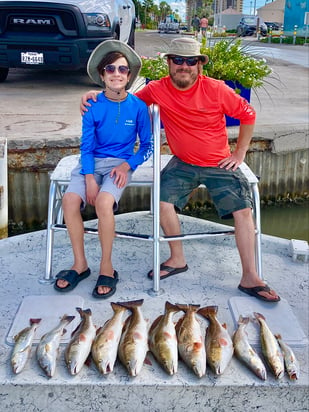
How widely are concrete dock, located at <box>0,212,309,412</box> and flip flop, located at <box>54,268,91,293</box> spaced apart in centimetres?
4

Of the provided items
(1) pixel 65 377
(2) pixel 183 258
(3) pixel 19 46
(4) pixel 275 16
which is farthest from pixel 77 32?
(4) pixel 275 16

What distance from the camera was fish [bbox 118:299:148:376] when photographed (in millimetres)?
2594

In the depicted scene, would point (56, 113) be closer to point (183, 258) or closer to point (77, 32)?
point (77, 32)

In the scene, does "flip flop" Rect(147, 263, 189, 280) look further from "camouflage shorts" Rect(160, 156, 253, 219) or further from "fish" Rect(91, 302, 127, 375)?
→ "fish" Rect(91, 302, 127, 375)

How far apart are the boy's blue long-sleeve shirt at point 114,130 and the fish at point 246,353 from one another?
123cm

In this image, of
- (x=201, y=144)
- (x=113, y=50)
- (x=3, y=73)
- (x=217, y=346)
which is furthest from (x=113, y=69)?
(x=3, y=73)

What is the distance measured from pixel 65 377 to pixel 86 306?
633 millimetres

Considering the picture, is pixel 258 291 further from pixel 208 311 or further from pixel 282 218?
pixel 282 218

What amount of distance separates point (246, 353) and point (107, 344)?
27.5 inches

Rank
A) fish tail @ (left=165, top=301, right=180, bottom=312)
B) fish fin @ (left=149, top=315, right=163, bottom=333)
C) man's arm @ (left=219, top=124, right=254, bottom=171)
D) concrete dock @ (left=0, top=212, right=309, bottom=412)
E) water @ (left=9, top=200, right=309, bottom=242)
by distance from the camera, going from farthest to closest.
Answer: water @ (left=9, top=200, right=309, bottom=242), man's arm @ (left=219, top=124, right=254, bottom=171), fish tail @ (left=165, top=301, right=180, bottom=312), fish fin @ (left=149, top=315, right=163, bottom=333), concrete dock @ (left=0, top=212, right=309, bottom=412)

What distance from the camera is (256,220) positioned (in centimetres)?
351

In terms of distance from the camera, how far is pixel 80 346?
2.67 meters

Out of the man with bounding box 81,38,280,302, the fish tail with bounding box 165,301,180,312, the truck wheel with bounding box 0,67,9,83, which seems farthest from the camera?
the truck wheel with bounding box 0,67,9,83

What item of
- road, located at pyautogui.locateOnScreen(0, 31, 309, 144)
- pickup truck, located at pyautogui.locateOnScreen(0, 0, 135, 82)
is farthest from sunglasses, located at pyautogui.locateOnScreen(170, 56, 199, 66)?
pickup truck, located at pyautogui.locateOnScreen(0, 0, 135, 82)
